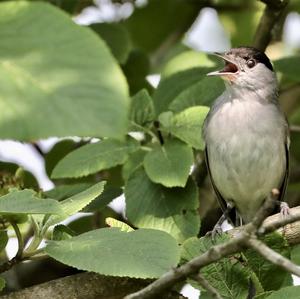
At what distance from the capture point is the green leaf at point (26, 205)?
2541 mm

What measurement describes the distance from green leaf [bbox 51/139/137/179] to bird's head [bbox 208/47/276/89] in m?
1.29

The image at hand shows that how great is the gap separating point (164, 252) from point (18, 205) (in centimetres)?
54

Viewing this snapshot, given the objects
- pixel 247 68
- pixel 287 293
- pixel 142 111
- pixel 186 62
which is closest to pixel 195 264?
pixel 287 293

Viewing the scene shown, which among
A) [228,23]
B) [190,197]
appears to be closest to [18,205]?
[190,197]

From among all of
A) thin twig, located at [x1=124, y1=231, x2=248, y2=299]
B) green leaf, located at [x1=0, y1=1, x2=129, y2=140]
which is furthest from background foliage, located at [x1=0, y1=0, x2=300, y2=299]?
thin twig, located at [x1=124, y1=231, x2=248, y2=299]

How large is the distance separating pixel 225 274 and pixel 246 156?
2.39 m

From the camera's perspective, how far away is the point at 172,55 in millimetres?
5613

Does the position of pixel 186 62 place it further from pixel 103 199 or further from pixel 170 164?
pixel 103 199

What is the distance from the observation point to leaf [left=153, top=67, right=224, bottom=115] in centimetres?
452

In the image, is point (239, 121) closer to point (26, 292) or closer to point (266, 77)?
point (266, 77)

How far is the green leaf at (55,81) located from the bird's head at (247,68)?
3916 millimetres

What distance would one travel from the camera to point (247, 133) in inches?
210

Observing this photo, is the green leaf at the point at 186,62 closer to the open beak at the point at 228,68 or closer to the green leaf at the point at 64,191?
the open beak at the point at 228,68

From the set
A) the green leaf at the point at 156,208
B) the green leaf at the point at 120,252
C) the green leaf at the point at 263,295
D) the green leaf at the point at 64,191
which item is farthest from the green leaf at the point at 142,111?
the green leaf at the point at 263,295
